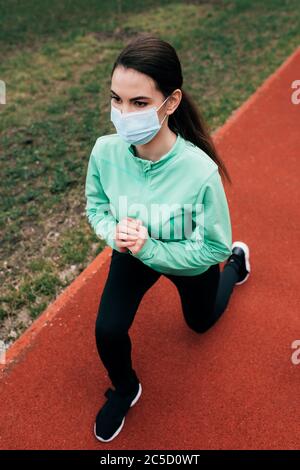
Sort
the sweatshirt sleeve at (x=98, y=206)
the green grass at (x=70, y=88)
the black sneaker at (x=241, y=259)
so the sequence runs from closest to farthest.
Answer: the sweatshirt sleeve at (x=98, y=206)
the black sneaker at (x=241, y=259)
the green grass at (x=70, y=88)

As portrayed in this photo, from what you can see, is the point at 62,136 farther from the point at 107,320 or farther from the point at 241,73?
the point at 107,320

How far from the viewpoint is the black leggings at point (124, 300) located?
258 cm

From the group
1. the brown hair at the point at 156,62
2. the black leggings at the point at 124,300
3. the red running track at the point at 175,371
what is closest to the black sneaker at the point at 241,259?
the red running track at the point at 175,371

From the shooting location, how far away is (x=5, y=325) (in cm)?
370

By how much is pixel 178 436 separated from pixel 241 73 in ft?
20.8

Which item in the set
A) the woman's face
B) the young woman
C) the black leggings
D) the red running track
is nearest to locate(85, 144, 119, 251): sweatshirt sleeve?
the young woman

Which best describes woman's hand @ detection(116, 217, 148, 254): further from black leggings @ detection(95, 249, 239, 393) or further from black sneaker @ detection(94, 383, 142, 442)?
black sneaker @ detection(94, 383, 142, 442)

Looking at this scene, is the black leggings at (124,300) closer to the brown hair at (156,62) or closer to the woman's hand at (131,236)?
the woman's hand at (131,236)

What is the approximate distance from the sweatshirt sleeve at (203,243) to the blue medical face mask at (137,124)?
0.39 m

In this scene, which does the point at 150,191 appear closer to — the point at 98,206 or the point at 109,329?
the point at 98,206

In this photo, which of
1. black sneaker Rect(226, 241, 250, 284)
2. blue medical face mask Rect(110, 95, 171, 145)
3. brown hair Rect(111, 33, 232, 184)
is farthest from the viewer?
black sneaker Rect(226, 241, 250, 284)

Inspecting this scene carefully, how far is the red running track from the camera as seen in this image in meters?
3.01

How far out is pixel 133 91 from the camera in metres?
2.22
